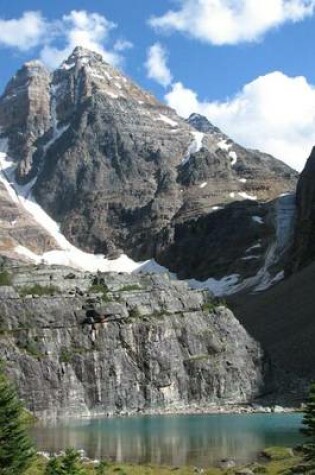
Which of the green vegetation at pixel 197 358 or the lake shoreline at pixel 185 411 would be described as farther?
the green vegetation at pixel 197 358

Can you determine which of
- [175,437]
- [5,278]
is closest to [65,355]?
[5,278]

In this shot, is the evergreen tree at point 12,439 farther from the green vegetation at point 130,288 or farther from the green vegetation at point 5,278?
the green vegetation at point 130,288

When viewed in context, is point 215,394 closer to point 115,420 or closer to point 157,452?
point 115,420

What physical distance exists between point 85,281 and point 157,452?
72.5 metres

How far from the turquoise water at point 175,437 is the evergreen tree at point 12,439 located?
23457 millimetres

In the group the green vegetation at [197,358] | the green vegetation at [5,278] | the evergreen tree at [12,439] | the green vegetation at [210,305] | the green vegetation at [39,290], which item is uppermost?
the green vegetation at [5,278]

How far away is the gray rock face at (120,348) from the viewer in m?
116

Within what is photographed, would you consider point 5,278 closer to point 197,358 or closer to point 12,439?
point 197,358

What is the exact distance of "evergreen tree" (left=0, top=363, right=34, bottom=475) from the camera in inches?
1438

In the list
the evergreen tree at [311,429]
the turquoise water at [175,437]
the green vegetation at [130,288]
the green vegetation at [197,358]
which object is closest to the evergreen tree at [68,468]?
the evergreen tree at [311,429]

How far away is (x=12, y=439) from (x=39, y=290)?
91.1m

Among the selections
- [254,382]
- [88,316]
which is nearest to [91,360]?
[88,316]

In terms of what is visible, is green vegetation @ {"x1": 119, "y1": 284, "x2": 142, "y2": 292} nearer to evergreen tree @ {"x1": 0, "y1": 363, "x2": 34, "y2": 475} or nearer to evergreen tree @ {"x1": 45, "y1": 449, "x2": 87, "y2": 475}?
evergreen tree @ {"x1": 0, "y1": 363, "x2": 34, "y2": 475}

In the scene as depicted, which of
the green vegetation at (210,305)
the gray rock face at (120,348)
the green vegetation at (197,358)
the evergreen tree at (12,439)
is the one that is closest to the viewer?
the evergreen tree at (12,439)
